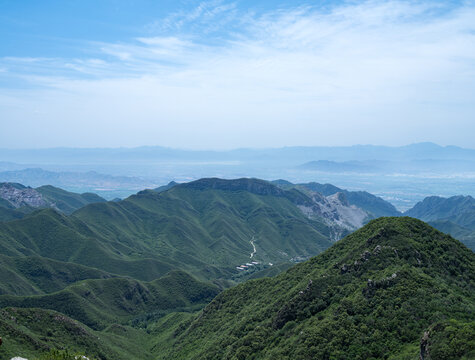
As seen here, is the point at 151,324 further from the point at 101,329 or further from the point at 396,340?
the point at 396,340

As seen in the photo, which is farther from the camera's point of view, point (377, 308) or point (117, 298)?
point (117, 298)

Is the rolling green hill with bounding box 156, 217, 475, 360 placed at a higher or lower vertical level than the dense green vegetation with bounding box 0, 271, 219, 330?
higher

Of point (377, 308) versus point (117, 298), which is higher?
point (377, 308)

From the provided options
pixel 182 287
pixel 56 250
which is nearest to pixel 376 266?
pixel 182 287

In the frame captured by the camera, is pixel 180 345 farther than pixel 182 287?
No

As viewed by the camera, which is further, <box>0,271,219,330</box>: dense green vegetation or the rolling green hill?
<box>0,271,219,330</box>: dense green vegetation

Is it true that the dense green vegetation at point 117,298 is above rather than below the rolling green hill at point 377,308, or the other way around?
below

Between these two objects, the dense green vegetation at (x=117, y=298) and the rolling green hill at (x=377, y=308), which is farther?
the dense green vegetation at (x=117, y=298)

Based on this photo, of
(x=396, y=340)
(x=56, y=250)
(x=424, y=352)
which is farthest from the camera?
(x=56, y=250)
